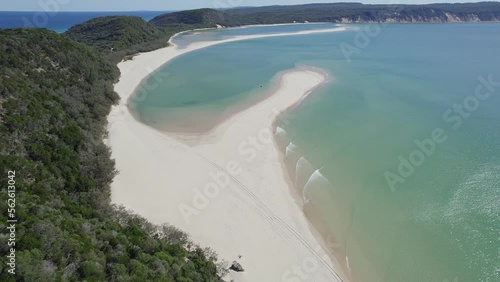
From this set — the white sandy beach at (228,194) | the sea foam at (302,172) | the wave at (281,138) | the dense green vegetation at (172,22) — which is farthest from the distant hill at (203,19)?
the sea foam at (302,172)

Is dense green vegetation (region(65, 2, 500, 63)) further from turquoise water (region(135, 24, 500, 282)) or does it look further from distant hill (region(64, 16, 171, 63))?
turquoise water (region(135, 24, 500, 282))

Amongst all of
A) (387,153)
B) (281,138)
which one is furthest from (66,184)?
(387,153)

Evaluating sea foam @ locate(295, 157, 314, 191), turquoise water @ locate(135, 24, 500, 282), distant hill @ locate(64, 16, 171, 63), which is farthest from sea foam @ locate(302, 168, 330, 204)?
distant hill @ locate(64, 16, 171, 63)

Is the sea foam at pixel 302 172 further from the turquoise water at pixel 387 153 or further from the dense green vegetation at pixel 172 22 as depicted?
the dense green vegetation at pixel 172 22

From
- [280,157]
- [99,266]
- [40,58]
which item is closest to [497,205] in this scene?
[280,157]

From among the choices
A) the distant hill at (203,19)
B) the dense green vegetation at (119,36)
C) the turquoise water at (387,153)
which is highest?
the distant hill at (203,19)

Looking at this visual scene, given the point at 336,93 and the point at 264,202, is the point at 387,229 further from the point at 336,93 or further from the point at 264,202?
the point at 336,93

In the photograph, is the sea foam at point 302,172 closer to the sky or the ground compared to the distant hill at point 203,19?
closer to the ground
